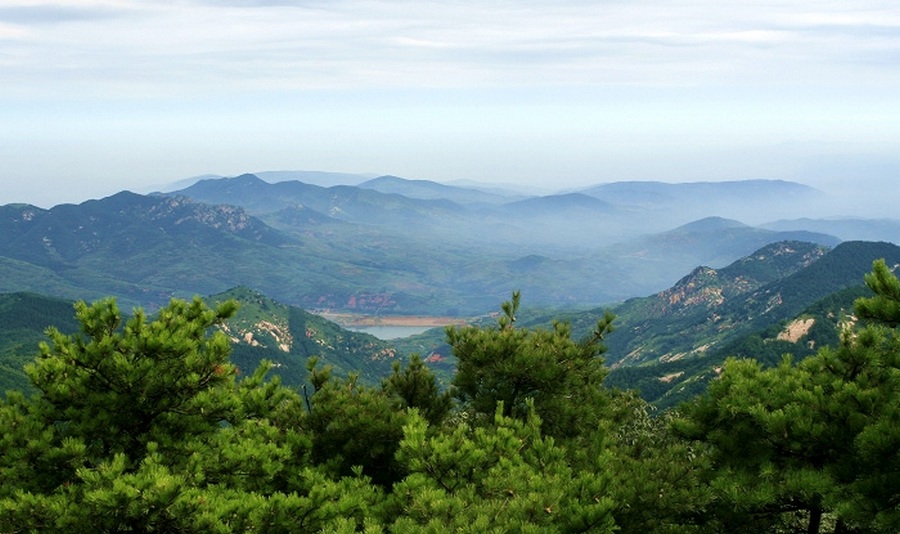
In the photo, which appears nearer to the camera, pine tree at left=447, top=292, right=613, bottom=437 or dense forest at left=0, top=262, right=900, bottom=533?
dense forest at left=0, top=262, right=900, bottom=533

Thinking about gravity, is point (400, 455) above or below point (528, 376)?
below

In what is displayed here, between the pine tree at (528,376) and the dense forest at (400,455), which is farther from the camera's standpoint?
the pine tree at (528,376)

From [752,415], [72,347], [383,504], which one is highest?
[72,347]

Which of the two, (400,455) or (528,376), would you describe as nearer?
(400,455)

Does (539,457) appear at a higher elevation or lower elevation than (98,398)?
lower

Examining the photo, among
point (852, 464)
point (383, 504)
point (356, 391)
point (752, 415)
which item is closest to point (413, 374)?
point (356, 391)

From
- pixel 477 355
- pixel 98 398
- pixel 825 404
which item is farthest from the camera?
pixel 477 355

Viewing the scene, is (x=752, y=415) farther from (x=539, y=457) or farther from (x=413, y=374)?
(x=413, y=374)

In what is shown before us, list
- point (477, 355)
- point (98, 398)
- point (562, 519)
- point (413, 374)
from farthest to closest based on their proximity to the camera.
Result: point (413, 374) → point (477, 355) → point (98, 398) → point (562, 519)
